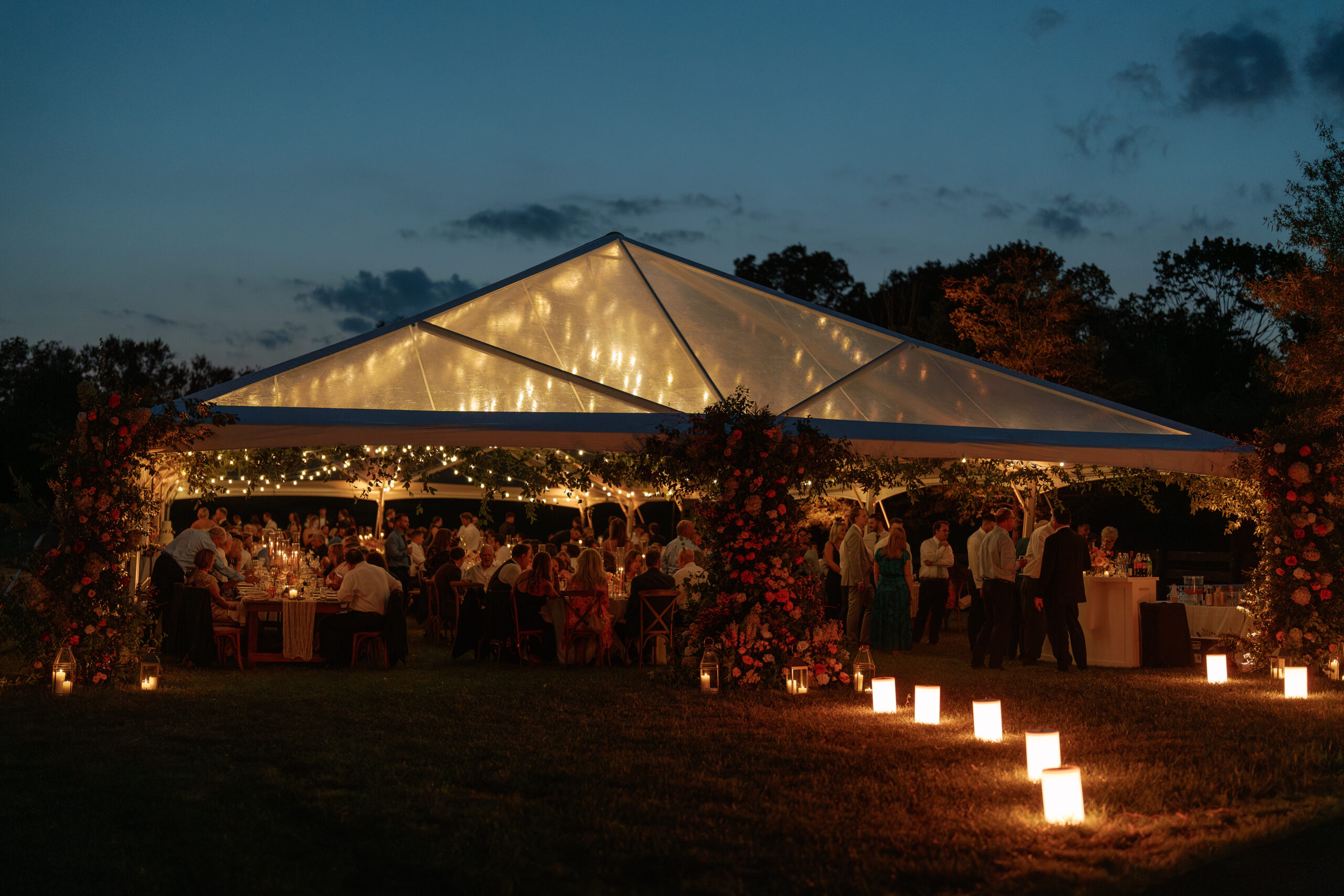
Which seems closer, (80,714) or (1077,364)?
(80,714)

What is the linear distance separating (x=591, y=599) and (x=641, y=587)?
1.81 ft

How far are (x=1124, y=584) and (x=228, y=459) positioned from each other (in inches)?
357

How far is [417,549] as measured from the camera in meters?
16.3

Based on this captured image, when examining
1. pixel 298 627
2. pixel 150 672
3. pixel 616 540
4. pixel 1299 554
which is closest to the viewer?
pixel 150 672

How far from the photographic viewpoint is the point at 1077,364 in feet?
77.9

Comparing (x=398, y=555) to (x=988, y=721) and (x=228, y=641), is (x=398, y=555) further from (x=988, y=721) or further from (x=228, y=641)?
(x=988, y=721)

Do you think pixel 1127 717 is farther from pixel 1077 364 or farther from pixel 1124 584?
pixel 1077 364

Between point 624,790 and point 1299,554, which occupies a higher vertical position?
point 1299,554

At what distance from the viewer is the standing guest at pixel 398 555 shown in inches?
570

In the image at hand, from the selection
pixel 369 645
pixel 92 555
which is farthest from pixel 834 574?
pixel 92 555

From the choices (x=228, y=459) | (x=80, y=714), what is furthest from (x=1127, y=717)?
(x=228, y=459)

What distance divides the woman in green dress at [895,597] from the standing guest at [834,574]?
4.59ft

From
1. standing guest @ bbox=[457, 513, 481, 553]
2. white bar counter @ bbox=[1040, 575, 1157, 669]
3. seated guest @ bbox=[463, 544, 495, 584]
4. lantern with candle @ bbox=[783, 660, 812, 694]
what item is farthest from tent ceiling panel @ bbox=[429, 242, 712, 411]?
standing guest @ bbox=[457, 513, 481, 553]

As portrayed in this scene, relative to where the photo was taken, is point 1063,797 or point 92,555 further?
point 92,555
